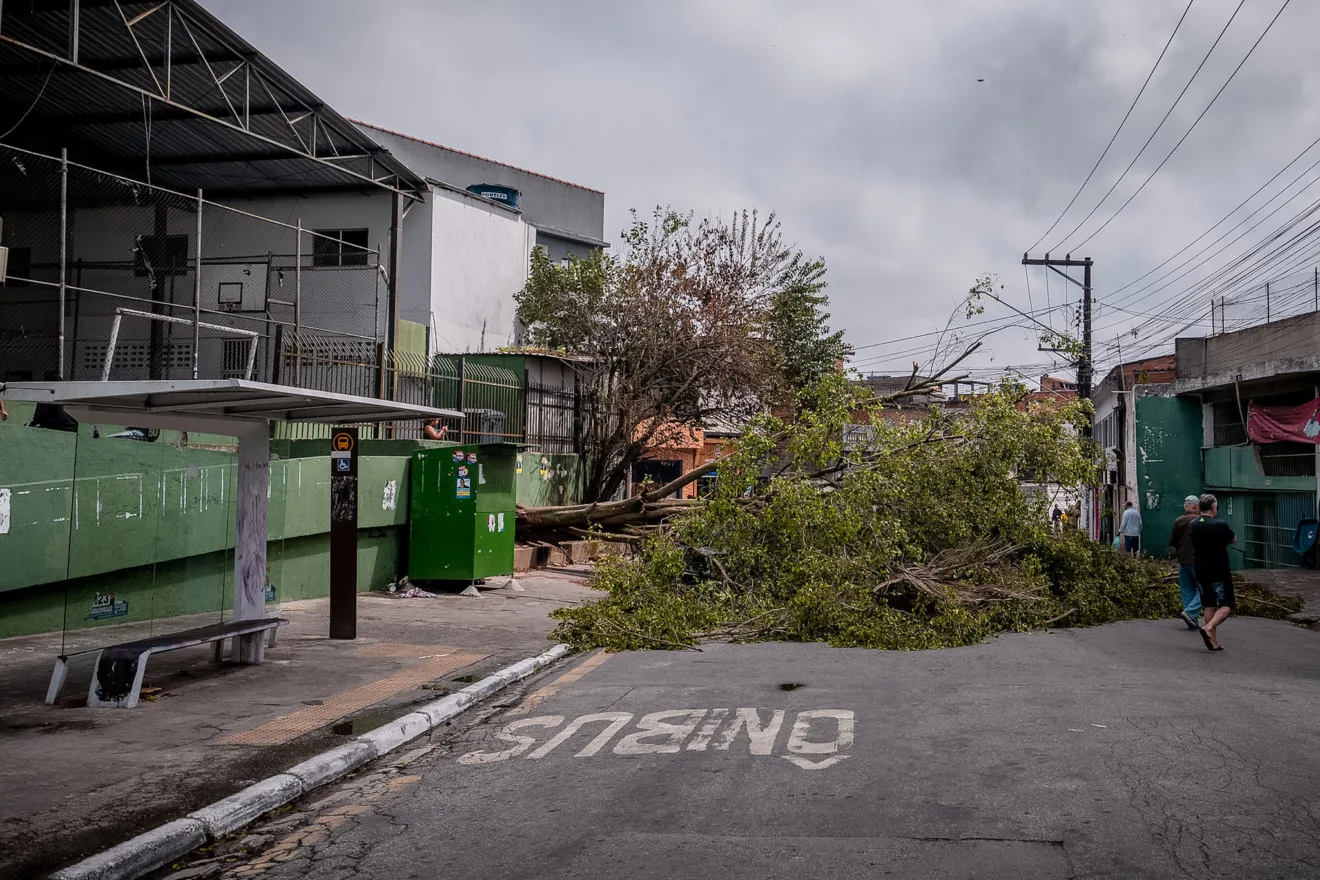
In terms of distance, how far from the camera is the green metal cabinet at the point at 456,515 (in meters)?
15.9

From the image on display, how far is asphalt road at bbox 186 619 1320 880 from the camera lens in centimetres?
473

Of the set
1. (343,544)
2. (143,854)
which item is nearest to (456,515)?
(343,544)

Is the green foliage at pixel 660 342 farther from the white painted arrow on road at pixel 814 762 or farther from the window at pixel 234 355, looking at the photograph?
the white painted arrow on road at pixel 814 762

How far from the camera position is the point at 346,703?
830 centimetres

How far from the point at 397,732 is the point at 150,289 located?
14610 millimetres

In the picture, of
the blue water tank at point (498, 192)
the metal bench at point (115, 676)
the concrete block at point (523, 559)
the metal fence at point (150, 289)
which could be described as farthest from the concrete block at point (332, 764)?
the blue water tank at point (498, 192)

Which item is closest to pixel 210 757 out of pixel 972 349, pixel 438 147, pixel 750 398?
pixel 972 349

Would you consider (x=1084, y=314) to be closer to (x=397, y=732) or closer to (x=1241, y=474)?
(x=1241, y=474)

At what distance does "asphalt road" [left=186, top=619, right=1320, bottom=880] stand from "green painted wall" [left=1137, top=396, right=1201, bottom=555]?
20.0m

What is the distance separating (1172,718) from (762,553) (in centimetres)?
699

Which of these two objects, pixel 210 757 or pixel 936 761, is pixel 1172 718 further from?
pixel 210 757

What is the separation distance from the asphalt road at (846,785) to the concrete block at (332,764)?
15 centimetres

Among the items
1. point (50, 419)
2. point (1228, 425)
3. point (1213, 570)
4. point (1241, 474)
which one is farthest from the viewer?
point (1228, 425)

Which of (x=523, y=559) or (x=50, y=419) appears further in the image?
(x=523, y=559)
